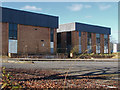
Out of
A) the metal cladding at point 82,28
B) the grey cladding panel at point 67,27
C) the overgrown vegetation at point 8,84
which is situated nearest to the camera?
the overgrown vegetation at point 8,84

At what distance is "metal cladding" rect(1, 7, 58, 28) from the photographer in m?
32.2

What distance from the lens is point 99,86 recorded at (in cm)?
568

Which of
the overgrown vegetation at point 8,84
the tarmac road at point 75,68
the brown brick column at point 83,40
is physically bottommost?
the tarmac road at point 75,68

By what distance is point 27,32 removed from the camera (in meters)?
36.4

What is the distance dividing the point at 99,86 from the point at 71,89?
1075 mm

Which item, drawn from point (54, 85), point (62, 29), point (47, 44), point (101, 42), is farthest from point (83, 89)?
point (101, 42)

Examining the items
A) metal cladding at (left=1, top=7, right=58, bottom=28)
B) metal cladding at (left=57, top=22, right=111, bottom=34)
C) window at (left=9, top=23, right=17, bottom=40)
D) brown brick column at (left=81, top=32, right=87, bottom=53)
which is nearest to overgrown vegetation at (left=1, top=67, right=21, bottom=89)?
metal cladding at (left=1, top=7, right=58, bottom=28)

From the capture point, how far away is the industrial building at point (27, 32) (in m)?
32.4

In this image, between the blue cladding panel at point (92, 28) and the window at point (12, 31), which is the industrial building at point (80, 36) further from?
the window at point (12, 31)

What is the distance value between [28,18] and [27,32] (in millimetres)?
2976

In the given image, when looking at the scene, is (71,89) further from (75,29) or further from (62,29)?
(62,29)

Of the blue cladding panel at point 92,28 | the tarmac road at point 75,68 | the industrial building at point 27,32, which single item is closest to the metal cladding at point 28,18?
the industrial building at point 27,32

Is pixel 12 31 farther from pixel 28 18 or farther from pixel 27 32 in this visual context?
pixel 28 18

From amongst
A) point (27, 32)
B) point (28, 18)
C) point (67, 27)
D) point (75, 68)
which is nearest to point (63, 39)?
point (67, 27)
